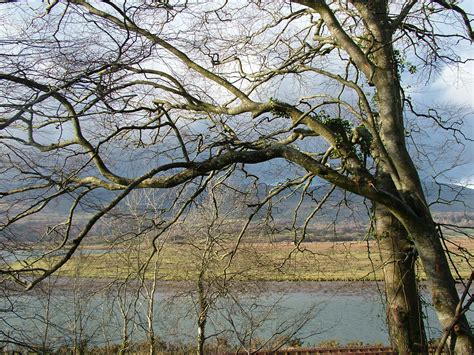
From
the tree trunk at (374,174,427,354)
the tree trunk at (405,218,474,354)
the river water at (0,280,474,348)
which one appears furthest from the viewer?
the river water at (0,280,474,348)

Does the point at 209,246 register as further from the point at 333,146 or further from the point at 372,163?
the point at 333,146

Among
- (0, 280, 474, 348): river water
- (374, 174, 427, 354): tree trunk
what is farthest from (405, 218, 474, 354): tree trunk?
(0, 280, 474, 348): river water

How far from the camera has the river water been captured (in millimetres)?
10484

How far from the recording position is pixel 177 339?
1534 centimetres

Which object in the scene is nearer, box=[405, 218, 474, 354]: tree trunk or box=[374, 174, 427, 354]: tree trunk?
box=[405, 218, 474, 354]: tree trunk

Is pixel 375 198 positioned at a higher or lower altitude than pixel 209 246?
lower

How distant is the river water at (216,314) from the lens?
10.5 meters

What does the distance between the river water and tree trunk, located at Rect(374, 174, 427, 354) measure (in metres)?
3.39

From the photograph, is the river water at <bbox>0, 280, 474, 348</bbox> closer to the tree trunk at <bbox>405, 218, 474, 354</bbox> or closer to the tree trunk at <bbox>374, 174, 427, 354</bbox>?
the tree trunk at <bbox>374, 174, 427, 354</bbox>

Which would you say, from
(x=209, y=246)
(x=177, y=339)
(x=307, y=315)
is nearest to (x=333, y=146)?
(x=307, y=315)

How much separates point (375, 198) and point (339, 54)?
10.3 feet

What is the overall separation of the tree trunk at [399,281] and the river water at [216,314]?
11.1 ft

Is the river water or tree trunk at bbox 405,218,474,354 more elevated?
the river water

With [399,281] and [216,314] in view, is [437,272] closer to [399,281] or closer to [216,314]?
[399,281]
